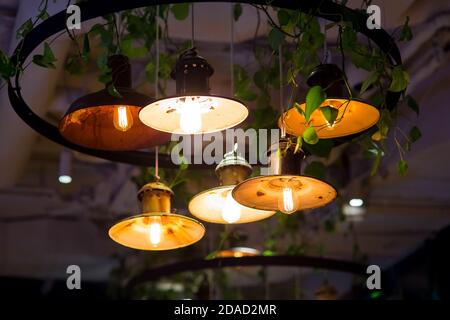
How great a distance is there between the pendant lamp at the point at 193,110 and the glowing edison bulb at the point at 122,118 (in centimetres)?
23

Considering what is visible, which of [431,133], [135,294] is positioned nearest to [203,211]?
[431,133]

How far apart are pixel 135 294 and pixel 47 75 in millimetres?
2958

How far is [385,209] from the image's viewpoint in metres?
7.43

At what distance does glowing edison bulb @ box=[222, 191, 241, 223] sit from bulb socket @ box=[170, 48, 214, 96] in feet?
1.42

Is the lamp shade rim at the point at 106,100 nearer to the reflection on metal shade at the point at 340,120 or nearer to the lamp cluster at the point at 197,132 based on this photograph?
the lamp cluster at the point at 197,132

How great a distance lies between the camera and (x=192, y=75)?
2514 mm

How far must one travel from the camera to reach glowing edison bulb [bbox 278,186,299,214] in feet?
7.98

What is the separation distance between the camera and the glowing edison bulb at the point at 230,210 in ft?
9.09

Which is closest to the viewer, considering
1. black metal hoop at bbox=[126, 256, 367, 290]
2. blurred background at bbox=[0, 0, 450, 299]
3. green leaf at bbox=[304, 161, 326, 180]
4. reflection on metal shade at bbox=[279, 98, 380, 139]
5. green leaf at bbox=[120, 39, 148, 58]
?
reflection on metal shade at bbox=[279, 98, 380, 139]

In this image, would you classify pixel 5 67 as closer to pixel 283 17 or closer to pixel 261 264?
pixel 283 17

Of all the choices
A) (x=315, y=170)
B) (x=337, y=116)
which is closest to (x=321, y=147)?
(x=315, y=170)

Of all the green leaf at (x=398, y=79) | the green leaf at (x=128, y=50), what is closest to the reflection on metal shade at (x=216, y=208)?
the green leaf at (x=398, y=79)

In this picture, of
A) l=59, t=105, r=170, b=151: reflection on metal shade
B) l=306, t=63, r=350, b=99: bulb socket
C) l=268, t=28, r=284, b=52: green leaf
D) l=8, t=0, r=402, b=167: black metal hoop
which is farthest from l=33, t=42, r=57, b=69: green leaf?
l=306, t=63, r=350, b=99: bulb socket

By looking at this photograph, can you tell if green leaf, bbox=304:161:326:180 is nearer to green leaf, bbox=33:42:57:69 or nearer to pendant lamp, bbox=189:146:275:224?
pendant lamp, bbox=189:146:275:224
